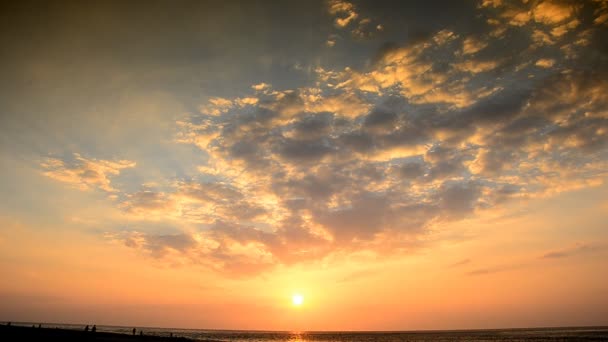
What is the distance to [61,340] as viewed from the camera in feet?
124

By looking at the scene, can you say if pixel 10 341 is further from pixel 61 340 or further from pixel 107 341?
pixel 107 341

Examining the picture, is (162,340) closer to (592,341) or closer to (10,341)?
(10,341)

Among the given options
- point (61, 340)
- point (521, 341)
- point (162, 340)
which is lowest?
point (521, 341)

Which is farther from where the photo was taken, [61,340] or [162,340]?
[162,340]

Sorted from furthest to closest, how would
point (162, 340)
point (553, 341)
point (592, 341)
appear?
point (553, 341) < point (592, 341) < point (162, 340)

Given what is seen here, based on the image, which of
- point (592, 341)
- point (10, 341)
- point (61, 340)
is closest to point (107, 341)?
point (61, 340)

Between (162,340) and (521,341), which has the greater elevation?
(162,340)

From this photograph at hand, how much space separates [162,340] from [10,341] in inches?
1026

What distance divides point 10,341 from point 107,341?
39.7 feet

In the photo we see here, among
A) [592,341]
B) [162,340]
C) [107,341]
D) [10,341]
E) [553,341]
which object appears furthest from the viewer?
[553,341]

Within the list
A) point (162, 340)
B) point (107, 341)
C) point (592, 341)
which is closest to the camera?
point (107, 341)

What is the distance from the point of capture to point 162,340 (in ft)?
177

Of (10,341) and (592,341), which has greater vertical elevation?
(10,341)

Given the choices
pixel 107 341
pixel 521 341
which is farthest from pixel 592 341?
pixel 107 341
